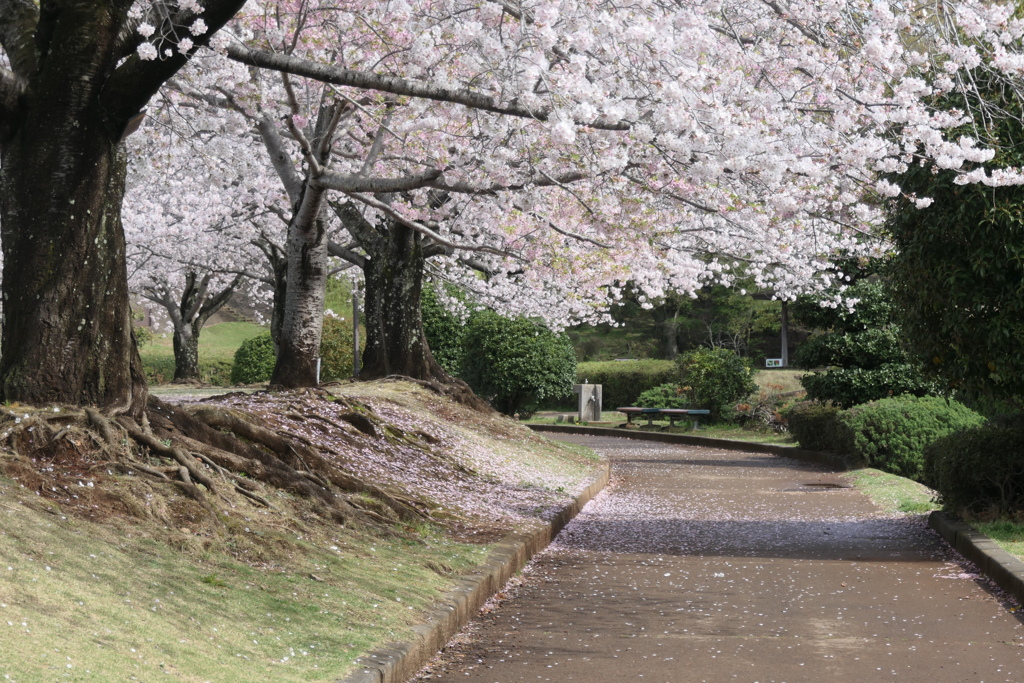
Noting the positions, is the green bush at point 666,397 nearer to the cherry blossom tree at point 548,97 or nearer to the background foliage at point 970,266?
the cherry blossom tree at point 548,97

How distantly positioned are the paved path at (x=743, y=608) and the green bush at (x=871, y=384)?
25.4 ft

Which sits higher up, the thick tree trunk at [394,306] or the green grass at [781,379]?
the thick tree trunk at [394,306]

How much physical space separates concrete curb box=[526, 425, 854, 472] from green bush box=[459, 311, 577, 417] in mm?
1625

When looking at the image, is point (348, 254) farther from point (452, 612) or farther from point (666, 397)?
point (452, 612)

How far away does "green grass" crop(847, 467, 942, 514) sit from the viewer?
43.1 ft

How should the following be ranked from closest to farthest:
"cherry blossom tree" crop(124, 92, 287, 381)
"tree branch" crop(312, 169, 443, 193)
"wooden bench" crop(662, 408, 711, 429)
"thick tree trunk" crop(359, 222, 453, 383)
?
"tree branch" crop(312, 169, 443, 193) → "cherry blossom tree" crop(124, 92, 287, 381) → "thick tree trunk" crop(359, 222, 453, 383) → "wooden bench" crop(662, 408, 711, 429)

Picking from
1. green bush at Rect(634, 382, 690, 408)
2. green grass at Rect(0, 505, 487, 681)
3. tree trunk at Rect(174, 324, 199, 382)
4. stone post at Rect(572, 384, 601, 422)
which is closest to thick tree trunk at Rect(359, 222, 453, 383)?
green grass at Rect(0, 505, 487, 681)

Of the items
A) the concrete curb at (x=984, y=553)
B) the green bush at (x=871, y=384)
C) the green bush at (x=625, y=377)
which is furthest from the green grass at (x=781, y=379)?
the concrete curb at (x=984, y=553)

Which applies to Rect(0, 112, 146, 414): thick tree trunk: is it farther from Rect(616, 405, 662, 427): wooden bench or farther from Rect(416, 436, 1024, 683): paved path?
Rect(616, 405, 662, 427): wooden bench

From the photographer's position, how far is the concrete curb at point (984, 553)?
7.92 meters

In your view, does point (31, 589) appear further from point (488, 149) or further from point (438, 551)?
point (488, 149)

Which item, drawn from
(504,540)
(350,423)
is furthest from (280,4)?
(504,540)

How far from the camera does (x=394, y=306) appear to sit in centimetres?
1977

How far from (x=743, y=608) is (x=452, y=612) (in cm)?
225
